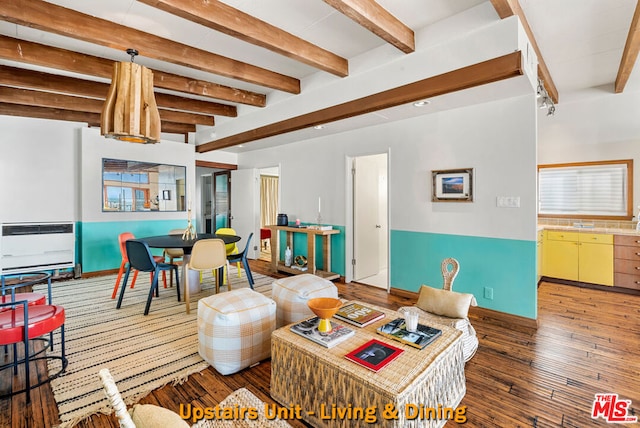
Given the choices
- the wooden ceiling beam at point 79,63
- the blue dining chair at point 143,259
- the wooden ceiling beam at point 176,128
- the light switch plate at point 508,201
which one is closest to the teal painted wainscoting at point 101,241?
the wooden ceiling beam at point 176,128

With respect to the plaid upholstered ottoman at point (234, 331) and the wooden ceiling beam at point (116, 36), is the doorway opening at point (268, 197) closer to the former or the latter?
the wooden ceiling beam at point (116, 36)

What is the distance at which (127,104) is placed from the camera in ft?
8.86

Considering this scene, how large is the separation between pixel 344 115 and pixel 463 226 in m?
1.88

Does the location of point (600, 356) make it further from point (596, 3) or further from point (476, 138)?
point (596, 3)

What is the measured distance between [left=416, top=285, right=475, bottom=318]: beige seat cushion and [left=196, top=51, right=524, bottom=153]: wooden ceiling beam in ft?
5.76

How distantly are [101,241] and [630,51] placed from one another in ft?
23.9

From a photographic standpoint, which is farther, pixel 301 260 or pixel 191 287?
pixel 301 260

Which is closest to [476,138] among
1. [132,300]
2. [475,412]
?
[475,412]

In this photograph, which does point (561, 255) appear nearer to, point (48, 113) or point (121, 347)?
point (121, 347)

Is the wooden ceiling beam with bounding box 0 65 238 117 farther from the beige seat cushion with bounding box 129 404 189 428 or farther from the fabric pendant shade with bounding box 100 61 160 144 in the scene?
the beige seat cushion with bounding box 129 404 189 428

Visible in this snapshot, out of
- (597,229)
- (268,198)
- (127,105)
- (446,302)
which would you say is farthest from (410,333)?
(268,198)

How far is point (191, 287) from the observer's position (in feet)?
13.5

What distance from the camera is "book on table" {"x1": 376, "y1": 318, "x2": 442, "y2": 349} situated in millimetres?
1818

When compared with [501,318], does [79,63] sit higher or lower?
higher
